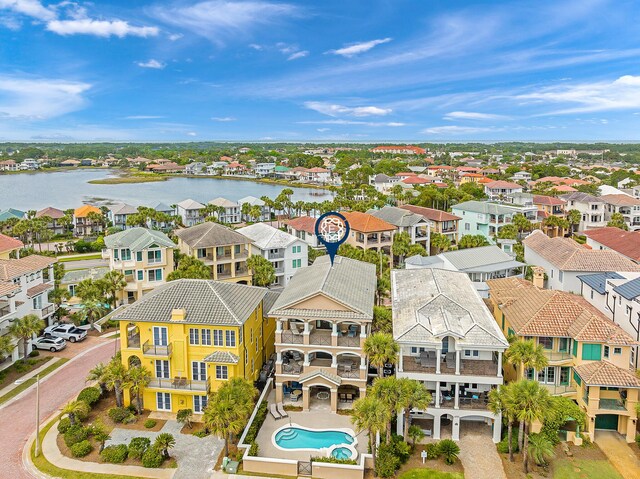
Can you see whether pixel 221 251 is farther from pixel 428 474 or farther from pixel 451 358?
pixel 428 474

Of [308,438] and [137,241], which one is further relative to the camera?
[137,241]

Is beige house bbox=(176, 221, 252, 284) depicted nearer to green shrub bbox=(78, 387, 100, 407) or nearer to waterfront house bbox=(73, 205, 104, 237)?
green shrub bbox=(78, 387, 100, 407)

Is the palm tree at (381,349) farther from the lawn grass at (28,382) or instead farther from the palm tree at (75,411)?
the lawn grass at (28,382)

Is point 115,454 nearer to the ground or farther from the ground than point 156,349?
nearer to the ground

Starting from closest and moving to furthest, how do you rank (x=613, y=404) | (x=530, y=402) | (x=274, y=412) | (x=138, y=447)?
1. (x=530, y=402)
2. (x=138, y=447)
3. (x=613, y=404)
4. (x=274, y=412)

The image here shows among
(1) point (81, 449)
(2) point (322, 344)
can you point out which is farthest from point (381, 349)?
(1) point (81, 449)

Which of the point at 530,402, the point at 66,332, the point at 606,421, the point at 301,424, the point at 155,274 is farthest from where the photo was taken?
the point at 155,274

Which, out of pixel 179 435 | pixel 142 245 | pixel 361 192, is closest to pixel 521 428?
pixel 179 435

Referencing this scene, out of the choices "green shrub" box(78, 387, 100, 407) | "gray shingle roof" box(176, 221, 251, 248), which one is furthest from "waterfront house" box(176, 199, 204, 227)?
"green shrub" box(78, 387, 100, 407)
